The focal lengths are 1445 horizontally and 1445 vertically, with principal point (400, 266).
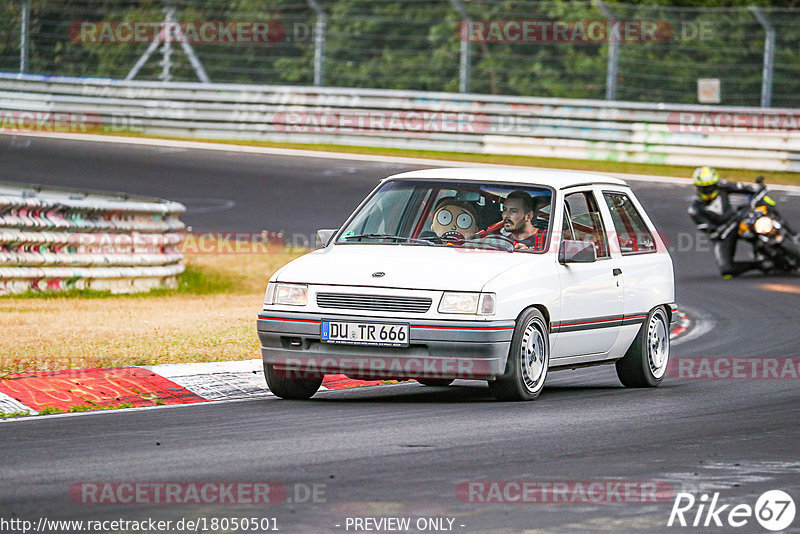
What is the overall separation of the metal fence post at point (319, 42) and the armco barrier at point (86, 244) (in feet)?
41.4

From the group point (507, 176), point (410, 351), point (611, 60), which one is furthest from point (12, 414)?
point (611, 60)

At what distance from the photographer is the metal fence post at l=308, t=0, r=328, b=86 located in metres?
29.2

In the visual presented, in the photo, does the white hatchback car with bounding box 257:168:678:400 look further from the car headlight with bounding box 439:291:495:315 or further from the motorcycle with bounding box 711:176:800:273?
→ the motorcycle with bounding box 711:176:800:273

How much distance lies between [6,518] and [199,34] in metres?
26.7

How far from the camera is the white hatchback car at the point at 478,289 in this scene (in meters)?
8.75

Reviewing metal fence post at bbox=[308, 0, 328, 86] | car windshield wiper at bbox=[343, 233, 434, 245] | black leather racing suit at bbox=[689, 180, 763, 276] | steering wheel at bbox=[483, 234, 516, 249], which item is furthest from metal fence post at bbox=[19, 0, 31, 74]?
steering wheel at bbox=[483, 234, 516, 249]

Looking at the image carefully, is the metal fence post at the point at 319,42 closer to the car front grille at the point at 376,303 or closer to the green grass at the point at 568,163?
the green grass at the point at 568,163

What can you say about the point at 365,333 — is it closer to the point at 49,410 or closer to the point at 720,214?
the point at 49,410

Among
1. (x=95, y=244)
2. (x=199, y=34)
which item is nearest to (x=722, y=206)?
(x=95, y=244)

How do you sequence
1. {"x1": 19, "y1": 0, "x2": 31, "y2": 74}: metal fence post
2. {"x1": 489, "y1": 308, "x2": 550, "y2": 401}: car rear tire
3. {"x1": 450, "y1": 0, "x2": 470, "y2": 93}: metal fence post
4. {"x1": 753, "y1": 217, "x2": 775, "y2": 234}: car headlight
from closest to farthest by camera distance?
{"x1": 489, "y1": 308, "x2": 550, "y2": 401}: car rear tire, {"x1": 753, "y1": 217, "x2": 775, "y2": 234}: car headlight, {"x1": 450, "y1": 0, "x2": 470, "y2": 93}: metal fence post, {"x1": 19, "y1": 0, "x2": 31, "y2": 74}: metal fence post

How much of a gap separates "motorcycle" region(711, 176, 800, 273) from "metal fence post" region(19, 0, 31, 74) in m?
15.8

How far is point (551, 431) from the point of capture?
7988 millimetres

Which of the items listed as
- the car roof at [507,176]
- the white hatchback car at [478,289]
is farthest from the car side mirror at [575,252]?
the car roof at [507,176]

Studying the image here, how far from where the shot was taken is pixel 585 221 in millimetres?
10297
